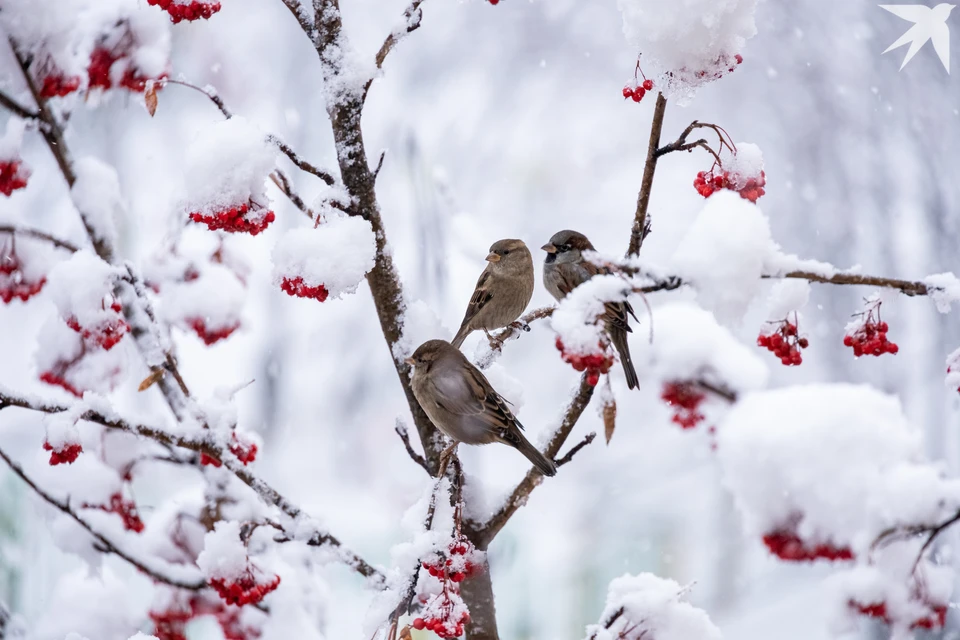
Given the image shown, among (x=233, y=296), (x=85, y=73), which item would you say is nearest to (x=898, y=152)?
(x=233, y=296)

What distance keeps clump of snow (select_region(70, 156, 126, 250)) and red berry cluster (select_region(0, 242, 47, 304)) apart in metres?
0.25

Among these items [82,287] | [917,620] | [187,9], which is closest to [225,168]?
[187,9]

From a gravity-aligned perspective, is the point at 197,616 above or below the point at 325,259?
below

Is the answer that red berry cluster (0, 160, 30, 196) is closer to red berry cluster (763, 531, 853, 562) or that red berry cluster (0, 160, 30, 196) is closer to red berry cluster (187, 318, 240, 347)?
red berry cluster (187, 318, 240, 347)

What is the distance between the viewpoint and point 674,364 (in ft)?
3.45

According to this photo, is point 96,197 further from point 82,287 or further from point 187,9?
point 187,9

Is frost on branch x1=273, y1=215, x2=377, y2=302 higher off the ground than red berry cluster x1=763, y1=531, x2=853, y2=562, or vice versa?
frost on branch x1=273, y1=215, x2=377, y2=302

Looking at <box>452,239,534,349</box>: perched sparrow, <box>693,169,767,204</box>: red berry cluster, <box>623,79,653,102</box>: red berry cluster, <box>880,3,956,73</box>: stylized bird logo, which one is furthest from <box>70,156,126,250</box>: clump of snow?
<box>880,3,956,73</box>: stylized bird logo

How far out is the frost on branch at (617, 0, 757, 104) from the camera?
0.95 meters

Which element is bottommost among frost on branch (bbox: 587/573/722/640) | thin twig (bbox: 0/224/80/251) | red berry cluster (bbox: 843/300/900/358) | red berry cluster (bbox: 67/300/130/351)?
frost on branch (bbox: 587/573/722/640)

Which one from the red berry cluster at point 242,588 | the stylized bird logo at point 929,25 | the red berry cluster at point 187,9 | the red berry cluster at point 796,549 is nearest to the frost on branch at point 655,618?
the red berry cluster at point 796,549

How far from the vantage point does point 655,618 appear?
3.87 ft

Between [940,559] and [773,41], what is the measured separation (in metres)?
1.93

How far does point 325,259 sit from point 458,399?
397mm
